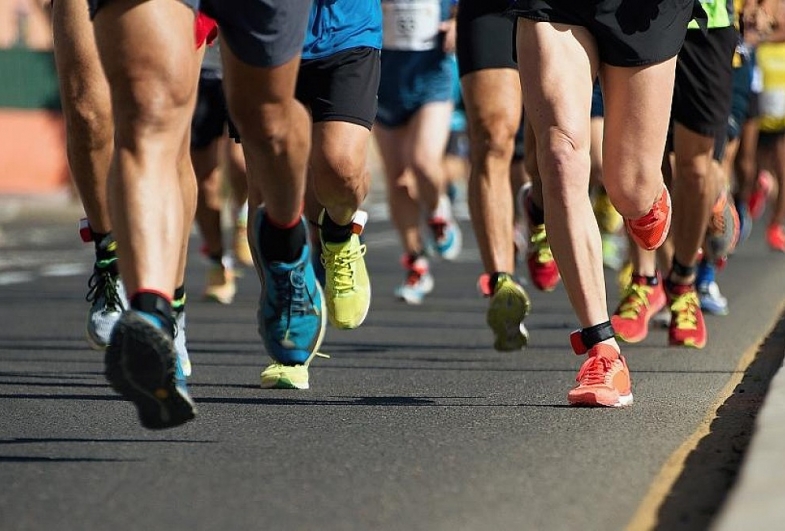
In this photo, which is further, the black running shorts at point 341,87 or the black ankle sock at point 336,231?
the black ankle sock at point 336,231

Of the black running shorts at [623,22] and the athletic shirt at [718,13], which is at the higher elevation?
the black running shorts at [623,22]

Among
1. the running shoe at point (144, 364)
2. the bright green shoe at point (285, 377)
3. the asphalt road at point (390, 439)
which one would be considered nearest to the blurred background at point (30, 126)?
the asphalt road at point (390, 439)

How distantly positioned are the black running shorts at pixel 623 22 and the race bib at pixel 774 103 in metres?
10.1

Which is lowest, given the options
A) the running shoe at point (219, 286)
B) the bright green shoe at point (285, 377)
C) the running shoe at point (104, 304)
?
the running shoe at point (219, 286)

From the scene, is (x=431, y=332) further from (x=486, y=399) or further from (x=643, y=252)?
(x=486, y=399)

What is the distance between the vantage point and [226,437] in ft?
17.1

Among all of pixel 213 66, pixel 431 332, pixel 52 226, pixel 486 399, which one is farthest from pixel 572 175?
pixel 52 226

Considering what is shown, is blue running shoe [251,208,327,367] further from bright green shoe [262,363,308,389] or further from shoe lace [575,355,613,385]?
shoe lace [575,355,613,385]

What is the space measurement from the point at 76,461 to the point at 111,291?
62.7 inches

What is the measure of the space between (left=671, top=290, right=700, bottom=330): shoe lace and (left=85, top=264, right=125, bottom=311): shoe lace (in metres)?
2.69

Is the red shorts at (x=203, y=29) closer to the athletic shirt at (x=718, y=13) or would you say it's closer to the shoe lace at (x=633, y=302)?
the athletic shirt at (x=718, y=13)

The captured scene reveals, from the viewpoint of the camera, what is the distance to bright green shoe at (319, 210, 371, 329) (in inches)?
263

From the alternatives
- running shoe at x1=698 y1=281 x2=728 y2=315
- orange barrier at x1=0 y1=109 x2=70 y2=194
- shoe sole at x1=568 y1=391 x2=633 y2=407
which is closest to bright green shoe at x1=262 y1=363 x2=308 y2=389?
shoe sole at x1=568 y1=391 x2=633 y2=407

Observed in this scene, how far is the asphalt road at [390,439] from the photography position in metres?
4.15
